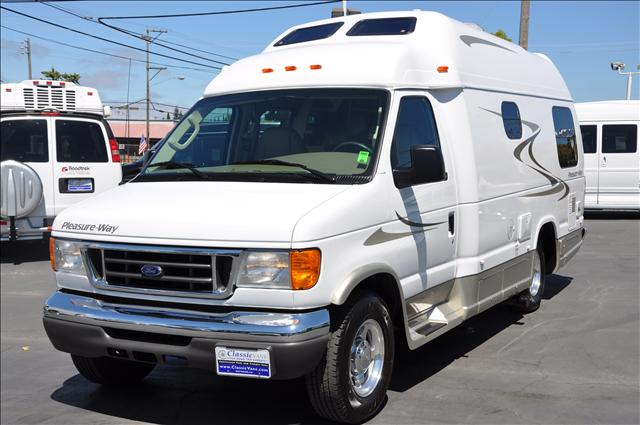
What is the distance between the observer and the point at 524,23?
20016mm

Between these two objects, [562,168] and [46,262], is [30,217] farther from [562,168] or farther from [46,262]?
[562,168]

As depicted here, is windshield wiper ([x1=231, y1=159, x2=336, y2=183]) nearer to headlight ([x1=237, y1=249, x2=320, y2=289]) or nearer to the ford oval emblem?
headlight ([x1=237, y1=249, x2=320, y2=289])

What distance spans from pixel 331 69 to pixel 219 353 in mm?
2383

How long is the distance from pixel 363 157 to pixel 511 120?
2.69 meters

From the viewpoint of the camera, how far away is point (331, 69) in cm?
536

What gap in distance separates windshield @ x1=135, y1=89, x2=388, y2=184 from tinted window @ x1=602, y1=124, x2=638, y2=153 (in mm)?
13576

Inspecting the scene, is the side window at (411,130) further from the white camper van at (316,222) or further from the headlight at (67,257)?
the headlight at (67,257)

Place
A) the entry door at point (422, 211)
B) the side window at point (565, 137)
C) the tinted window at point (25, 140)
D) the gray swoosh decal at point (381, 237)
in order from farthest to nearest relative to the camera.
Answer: the tinted window at point (25, 140), the side window at point (565, 137), the entry door at point (422, 211), the gray swoosh decal at point (381, 237)

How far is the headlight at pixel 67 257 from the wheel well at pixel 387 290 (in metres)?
1.83

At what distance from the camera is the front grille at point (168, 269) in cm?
416

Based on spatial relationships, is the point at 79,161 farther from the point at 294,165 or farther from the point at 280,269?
the point at 280,269

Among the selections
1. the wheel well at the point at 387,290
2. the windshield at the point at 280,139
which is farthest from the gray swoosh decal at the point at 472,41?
the wheel well at the point at 387,290

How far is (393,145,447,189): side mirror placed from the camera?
4.89 meters

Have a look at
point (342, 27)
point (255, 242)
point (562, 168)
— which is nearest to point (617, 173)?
point (562, 168)
